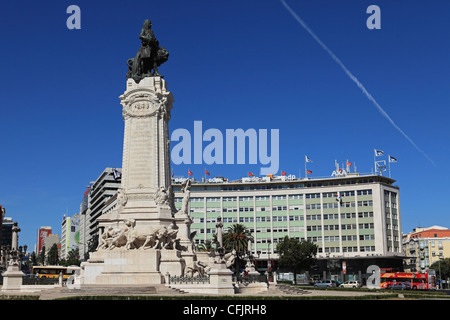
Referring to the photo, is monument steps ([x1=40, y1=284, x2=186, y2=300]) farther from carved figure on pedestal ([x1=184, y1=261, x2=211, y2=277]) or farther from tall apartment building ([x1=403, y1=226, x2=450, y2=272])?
tall apartment building ([x1=403, y1=226, x2=450, y2=272])

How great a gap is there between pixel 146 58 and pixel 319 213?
69076 millimetres

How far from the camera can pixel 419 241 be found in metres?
144

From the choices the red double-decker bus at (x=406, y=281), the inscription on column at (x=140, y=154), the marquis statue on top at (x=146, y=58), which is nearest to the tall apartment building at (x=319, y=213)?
the red double-decker bus at (x=406, y=281)

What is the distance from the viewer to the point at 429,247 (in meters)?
142

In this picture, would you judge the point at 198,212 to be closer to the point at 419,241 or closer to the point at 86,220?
the point at 419,241

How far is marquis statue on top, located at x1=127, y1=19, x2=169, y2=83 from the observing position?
49781mm

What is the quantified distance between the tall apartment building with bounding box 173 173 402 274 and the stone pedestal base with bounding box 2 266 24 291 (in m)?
69.2

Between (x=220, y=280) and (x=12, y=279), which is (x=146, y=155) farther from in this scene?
(x=220, y=280)

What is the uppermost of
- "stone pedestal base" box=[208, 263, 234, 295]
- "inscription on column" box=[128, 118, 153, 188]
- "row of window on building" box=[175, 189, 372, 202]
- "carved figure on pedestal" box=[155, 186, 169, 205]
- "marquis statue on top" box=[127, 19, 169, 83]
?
"marquis statue on top" box=[127, 19, 169, 83]

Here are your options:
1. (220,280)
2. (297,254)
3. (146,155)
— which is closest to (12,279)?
(146,155)

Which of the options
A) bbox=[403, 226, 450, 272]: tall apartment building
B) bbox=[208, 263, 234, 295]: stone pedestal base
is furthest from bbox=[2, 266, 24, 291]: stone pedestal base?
bbox=[403, 226, 450, 272]: tall apartment building

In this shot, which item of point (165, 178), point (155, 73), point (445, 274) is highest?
point (155, 73)
